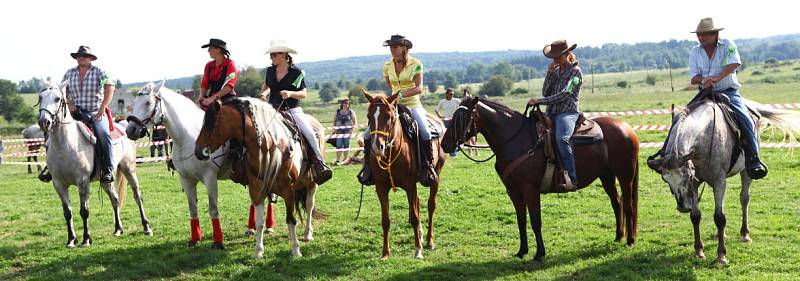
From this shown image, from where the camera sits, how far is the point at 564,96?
8.36 m

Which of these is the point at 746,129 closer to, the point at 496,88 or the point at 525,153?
the point at 525,153

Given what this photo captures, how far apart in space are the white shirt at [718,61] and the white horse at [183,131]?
5.87 metres

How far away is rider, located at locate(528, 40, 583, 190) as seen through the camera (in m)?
8.29

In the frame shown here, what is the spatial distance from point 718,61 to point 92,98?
27.0 ft

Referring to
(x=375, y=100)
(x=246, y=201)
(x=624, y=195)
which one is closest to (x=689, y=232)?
(x=624, y=195)

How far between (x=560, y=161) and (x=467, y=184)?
6.16 metres

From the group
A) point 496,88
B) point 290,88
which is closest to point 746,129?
point 290,88

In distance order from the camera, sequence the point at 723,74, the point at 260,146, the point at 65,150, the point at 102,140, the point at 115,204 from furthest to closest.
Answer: the point at 115,204 < the point at 102,140 < the point at 65,150 < the point at 260,146 < the point at 723,74

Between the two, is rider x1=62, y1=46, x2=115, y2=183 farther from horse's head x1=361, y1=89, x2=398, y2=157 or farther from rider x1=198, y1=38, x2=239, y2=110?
horse's head x1=361, y1=89, x2=398, y2=157

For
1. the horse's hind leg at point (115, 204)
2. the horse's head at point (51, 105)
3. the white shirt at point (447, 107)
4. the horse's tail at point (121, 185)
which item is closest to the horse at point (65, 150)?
the horse's head at point (51, 105)

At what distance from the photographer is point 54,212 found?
13547 mm

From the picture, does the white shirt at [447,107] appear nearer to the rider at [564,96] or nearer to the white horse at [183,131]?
the white horse at [183,131]

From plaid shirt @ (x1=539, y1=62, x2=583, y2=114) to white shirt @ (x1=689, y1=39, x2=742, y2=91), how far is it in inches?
51.8

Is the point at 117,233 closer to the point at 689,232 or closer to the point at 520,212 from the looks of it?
the point at 520,212
